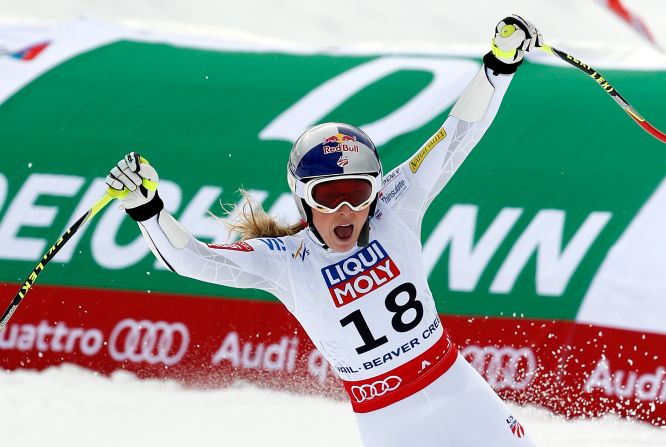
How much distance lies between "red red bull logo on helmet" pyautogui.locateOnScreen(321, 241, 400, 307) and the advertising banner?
2517 millimetres

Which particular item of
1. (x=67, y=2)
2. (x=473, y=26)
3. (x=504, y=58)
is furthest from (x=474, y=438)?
(x=67, y=2)

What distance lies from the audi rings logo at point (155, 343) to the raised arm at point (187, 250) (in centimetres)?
252

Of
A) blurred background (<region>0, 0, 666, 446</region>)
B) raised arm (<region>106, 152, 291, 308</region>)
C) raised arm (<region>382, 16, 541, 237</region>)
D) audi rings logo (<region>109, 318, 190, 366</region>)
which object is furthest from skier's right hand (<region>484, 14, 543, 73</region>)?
audi rings logo (<region>109, 318, 190, 366</region>)

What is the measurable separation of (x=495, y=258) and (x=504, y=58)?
2447 millimetres

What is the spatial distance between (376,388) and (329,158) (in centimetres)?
75

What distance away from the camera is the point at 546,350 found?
582 centimetres

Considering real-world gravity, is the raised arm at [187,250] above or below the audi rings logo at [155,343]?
above

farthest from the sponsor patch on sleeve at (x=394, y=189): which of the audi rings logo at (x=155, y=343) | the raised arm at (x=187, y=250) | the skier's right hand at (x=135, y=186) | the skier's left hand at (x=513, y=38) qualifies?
the audi rings logo at (x=155, y=343)

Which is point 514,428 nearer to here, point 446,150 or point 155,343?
point 446,150

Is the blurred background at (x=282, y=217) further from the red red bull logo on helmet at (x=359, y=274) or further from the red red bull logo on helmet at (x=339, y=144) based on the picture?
the red red bull logo on helmet at (x=339, y=144)

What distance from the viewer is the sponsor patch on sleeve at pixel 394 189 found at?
365cm

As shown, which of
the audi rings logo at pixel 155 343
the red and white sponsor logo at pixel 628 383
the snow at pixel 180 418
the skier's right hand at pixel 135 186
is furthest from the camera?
the audi rings logo at pixel 155 343

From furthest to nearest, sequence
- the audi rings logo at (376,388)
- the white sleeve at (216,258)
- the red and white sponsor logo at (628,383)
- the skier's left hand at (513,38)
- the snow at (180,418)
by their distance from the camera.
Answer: the red and white sponsor logo at (628,383), the snow at (180,418), the skier's left hand at (513,38), the audi rings logo at (376,388), the white sleeve at (216,258)

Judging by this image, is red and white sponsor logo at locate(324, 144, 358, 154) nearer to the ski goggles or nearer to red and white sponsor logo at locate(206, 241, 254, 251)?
the ski goggles
